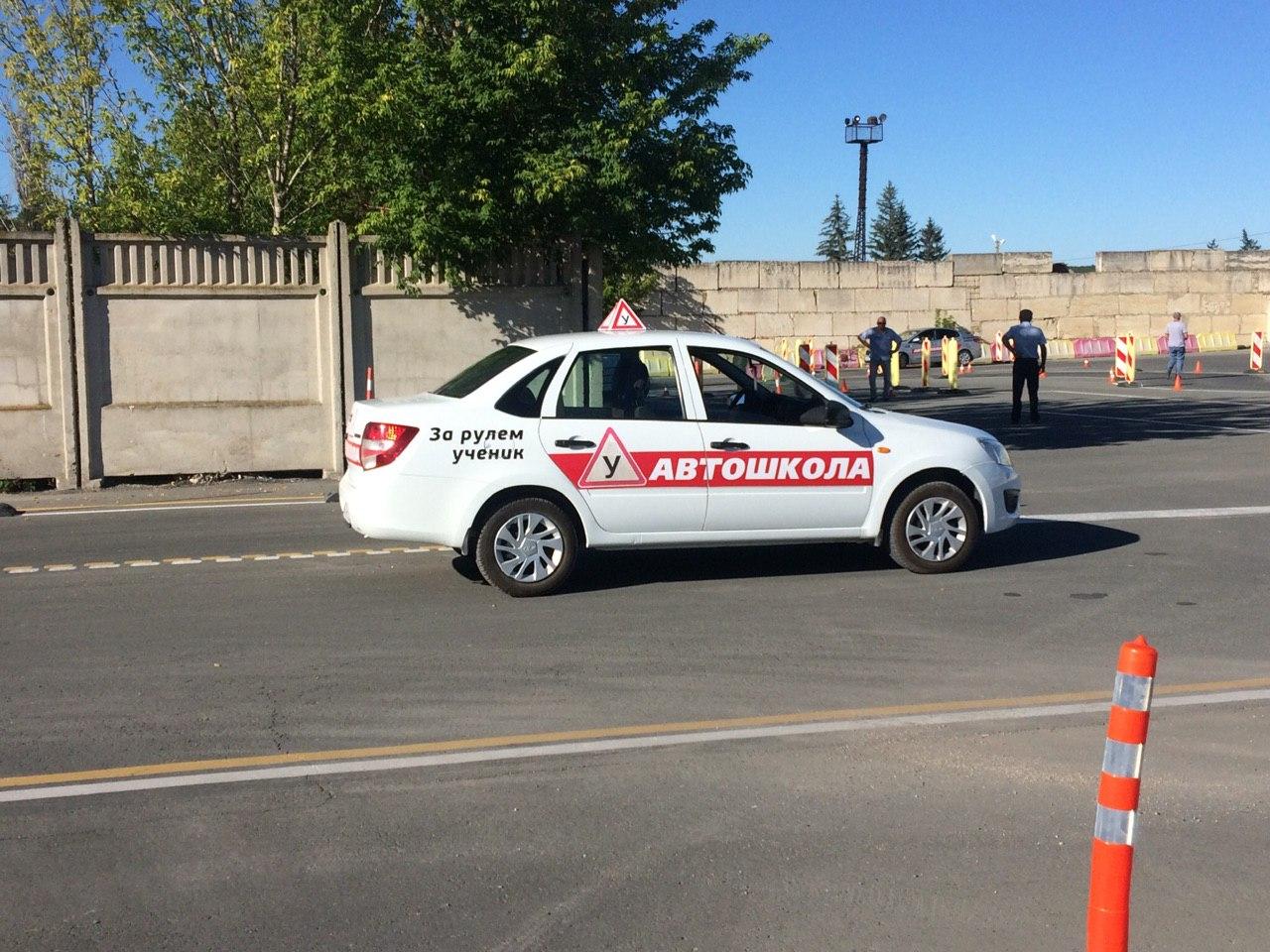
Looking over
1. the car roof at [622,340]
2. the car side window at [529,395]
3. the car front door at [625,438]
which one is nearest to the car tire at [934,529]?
the car front door at [625,438]

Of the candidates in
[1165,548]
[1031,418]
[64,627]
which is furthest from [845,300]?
[64,627]

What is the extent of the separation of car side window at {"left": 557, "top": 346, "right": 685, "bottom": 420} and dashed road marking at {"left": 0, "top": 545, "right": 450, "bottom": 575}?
6.43 feet

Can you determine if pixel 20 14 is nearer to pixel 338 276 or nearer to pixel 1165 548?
pixel 338 276

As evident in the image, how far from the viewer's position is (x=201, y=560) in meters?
10.5

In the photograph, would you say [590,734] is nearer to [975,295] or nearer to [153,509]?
[153,509]

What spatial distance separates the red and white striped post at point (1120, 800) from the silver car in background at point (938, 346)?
137 feet

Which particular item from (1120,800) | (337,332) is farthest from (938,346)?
(1120,800)

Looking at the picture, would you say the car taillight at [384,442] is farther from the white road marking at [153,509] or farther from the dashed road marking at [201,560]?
the white road marking at [153,509]

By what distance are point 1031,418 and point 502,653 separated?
16035 millimetres

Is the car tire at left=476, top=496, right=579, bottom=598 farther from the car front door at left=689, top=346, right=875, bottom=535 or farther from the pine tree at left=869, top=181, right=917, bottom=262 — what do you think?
the pine tree at left=869, top=181, right=917, bottom=262

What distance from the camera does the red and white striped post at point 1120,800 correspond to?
3193 mm

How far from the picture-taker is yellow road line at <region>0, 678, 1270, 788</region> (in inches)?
222

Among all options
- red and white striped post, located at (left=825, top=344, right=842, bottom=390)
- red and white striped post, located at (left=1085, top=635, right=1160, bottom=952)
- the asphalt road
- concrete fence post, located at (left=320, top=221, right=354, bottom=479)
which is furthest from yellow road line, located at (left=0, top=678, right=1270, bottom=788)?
red and white striped post, located at (left=825, top=344, right=842, bottom=390)

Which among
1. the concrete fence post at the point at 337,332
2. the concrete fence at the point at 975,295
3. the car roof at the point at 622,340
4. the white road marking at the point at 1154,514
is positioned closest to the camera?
the car roof at the point at 622,340
